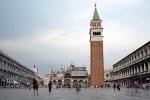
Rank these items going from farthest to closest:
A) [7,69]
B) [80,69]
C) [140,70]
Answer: [80,69], [7,69], [140,70]

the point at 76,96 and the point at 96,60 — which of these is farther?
the point at 96,60

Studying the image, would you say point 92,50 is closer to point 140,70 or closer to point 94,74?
point 94,74

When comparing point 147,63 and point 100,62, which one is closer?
point 147,63

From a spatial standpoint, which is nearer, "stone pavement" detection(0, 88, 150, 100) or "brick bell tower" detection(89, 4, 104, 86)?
"stone pavement" detection(0, 88, 150, 100)

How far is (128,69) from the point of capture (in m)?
91.7

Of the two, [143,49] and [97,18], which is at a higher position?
[97,18]

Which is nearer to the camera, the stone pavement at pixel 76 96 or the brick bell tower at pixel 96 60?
the stone pavement at pixel 76 96

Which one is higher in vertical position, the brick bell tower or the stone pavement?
the brick bell tower

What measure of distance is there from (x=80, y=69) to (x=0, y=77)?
88412mm

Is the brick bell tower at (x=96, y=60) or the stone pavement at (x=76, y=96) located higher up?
the brick bell tower at (x=96, y=60)

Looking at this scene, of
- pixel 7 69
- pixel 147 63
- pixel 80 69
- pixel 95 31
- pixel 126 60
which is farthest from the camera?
pixel 80 69

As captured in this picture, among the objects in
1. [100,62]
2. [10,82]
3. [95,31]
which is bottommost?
[10,82]

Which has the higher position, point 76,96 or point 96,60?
point 96,60

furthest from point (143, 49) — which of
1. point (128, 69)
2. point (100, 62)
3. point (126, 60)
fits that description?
point (100, 62)
